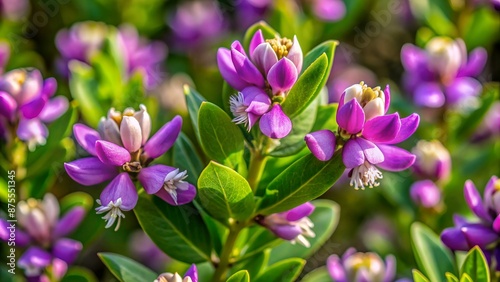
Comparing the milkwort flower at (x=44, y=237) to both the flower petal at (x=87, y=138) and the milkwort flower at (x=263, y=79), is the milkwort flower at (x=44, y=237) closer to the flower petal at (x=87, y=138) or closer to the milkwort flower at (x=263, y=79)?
the flower petal at (x=87, y=138)

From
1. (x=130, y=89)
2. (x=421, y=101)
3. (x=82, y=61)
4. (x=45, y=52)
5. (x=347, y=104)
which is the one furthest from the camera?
(x=45, y=52)

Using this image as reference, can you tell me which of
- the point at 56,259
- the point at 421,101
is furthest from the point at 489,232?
the point at 56,259

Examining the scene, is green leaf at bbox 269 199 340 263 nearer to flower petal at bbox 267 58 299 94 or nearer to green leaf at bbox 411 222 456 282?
green leaf at bbox 411 222 456 282

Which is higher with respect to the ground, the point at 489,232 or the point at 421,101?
the point at 489,232

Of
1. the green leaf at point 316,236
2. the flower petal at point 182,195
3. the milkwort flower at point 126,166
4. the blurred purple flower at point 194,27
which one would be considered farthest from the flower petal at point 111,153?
the blurred purple flower at point 194,27

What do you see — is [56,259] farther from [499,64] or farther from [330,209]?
[499,64]

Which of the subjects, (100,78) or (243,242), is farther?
(100,78)
